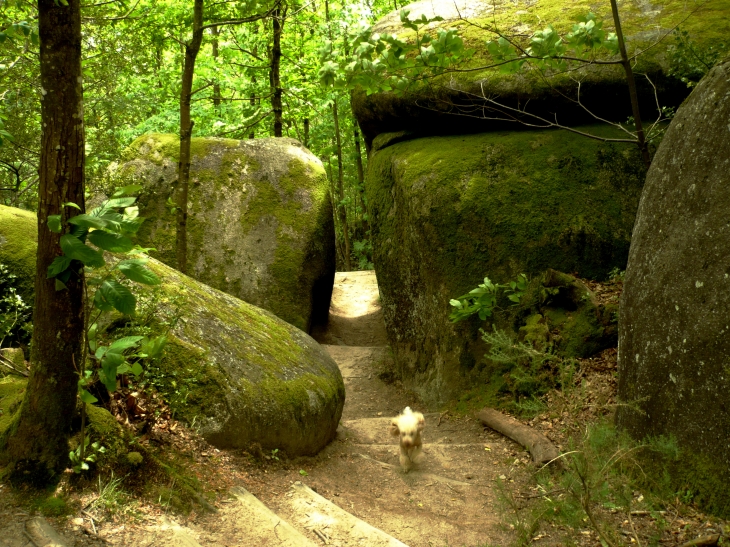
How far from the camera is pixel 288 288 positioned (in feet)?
40.8

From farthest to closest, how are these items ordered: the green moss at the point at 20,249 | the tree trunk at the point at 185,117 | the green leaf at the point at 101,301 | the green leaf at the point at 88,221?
1. the tree trunk at the point at 185,117
2. the green moss at the point at 20,249
3. the green leaf at the point at 101,301
4. the green leaf at the point at 88,221

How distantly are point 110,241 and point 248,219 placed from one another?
9725mm

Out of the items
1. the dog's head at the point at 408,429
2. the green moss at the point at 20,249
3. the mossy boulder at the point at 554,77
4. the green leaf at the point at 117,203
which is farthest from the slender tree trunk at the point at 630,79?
the green moss at the point at 20,249

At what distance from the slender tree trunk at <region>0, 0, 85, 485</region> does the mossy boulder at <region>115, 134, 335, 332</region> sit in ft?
28.2

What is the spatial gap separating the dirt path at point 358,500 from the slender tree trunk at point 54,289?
47 cm

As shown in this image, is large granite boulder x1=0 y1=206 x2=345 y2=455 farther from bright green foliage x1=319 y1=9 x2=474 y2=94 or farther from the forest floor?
bright green foliage x1=319 y1=9 x2=474 y2=94

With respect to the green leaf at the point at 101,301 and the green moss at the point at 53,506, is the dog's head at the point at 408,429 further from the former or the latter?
the green leaf at the point at 101,301

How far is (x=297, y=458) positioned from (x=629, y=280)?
339 cm

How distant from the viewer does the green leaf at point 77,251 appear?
10.2 feet

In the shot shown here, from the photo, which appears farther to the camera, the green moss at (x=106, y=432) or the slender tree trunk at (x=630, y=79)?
the slender tree trunk at (x=630, y=79)

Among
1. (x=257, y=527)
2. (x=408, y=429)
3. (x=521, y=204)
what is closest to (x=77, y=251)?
(x=257, y=527)

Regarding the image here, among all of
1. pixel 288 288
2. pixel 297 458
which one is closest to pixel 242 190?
pixel 288 288

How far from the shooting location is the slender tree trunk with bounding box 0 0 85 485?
3410mm

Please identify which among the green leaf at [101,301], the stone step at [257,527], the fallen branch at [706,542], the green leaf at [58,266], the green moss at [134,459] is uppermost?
the green leaf at [58,266]
